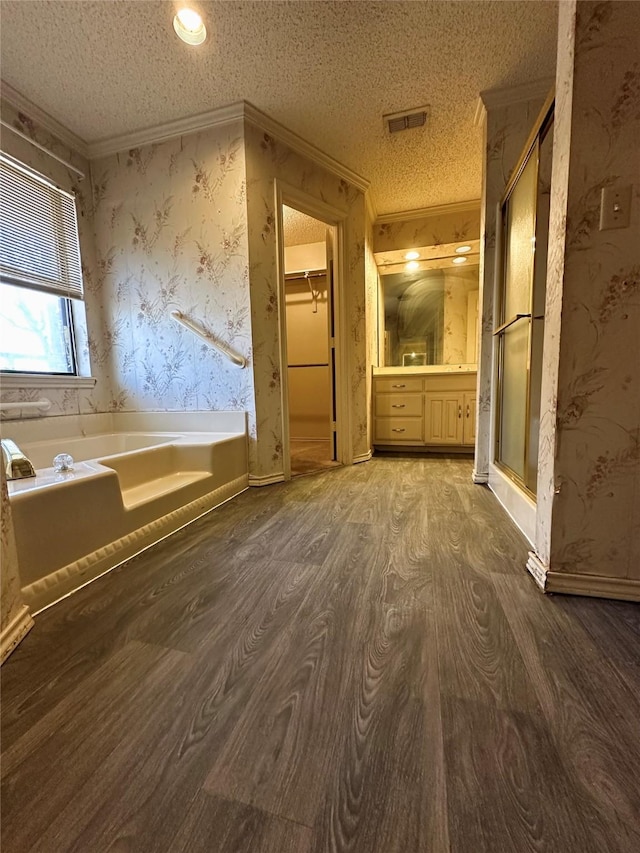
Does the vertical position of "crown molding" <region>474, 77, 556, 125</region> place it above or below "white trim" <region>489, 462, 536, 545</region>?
above

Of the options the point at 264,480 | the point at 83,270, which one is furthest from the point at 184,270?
the point at 264,480

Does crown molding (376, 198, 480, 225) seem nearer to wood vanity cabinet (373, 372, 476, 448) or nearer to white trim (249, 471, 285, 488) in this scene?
wood vanity cabinet (373, 372, 476, 448)

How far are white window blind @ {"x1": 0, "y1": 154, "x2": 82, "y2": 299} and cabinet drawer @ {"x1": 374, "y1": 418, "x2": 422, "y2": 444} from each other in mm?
2661

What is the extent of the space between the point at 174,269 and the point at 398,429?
2310 millimetres

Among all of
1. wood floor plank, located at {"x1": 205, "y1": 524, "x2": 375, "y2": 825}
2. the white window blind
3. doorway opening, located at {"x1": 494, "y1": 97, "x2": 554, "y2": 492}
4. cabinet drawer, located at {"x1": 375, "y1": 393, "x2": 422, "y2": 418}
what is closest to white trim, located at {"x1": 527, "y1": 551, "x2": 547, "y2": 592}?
doorway opening, located at {"x1": 494, "y1": 97, "x2": 554, "y2": 492}

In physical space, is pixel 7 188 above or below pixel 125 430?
above

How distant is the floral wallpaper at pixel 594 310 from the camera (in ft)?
3.29

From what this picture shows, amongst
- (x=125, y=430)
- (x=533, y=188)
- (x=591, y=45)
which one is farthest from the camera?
(x=125, y=430)

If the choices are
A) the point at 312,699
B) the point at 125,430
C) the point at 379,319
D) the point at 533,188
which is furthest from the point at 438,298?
the point at 312,699

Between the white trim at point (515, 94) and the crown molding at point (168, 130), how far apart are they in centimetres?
144

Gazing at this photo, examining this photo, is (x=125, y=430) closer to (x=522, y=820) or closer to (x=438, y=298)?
(x=522, y=820)

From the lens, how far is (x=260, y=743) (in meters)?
0.68

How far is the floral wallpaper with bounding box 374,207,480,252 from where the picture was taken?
3.43 m

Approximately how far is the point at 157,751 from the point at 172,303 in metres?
2.41
